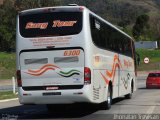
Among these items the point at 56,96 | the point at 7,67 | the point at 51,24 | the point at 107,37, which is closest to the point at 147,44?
the point at 7,67

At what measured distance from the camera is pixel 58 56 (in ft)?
53.3

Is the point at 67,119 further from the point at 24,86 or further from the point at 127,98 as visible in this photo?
the point at 127,98

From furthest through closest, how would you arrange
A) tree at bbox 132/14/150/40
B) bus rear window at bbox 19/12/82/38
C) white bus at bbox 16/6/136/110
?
tree at bbox 132/14/150/40 → bus rear window at bbox 19/12/82/38 → white bus at bbox 16/6/136/110

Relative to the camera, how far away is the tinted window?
56.0 ft

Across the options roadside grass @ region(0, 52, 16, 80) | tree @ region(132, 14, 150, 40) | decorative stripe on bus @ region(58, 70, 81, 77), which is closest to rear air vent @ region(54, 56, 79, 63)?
decorative stripe on bus @ region(58, 70, 81, 77)

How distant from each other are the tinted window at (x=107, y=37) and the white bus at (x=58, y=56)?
0.07m

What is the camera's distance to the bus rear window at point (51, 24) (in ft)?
53.6

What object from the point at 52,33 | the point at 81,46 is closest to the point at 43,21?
the point at 52,33

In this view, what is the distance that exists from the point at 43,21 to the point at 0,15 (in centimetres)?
8083

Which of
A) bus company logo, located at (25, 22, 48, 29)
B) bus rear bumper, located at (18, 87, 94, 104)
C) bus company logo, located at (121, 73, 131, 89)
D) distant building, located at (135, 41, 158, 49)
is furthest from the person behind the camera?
distant building, located at (135, 41, 158, 49)

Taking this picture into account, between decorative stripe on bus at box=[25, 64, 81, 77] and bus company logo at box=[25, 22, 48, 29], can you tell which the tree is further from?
decorative stripe on bus at box=[25, 64, 81, 77]

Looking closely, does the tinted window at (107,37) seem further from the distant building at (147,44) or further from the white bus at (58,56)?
the distant building at (147,44)

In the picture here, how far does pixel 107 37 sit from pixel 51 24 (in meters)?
3.39

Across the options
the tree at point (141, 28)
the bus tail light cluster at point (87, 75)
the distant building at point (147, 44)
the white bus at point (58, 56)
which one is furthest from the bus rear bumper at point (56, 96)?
the tree at point (141, 28)
